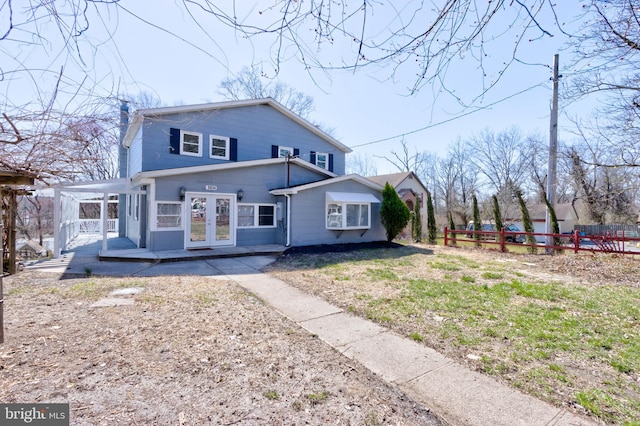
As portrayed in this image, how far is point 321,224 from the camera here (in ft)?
43.0

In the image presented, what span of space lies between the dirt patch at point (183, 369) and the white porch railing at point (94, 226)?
17108 millimetres

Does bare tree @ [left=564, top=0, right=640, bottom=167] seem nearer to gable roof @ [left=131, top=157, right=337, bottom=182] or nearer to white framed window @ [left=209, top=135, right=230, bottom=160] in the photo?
gable roof @ [left=131, top=157, right=337, bottom=182]

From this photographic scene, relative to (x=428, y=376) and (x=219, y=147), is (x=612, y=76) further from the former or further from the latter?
(x=219, y=147)

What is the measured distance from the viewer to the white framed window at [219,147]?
504 inches

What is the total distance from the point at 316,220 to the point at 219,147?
17.6 ft

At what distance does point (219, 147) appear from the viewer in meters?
13.0

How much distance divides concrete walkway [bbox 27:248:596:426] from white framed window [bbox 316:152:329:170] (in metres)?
11.3

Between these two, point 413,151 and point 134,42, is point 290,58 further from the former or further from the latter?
point 413,151

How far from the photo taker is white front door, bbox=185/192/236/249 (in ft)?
36.1

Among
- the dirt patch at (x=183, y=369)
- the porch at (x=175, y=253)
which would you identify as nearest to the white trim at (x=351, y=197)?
the porch at (x=175, y=253)

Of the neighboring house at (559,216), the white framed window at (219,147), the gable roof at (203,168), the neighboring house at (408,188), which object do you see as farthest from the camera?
the neighboring house at (559,216)

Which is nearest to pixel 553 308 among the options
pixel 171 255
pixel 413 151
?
pixel 171 255

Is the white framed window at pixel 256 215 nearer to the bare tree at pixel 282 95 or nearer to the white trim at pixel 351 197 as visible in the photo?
the white trim at pixel 351 197

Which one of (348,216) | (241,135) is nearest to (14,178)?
(241,135)
